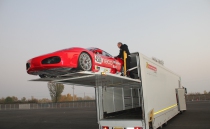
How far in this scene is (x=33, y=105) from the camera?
50.3 m

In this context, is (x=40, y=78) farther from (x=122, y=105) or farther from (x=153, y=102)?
(x=122, y=105)

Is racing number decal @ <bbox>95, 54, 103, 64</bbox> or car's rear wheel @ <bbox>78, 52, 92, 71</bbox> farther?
racing number decal @ <bbox>95, 54, 103, 64</bbox>

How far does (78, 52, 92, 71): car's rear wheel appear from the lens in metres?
4.92

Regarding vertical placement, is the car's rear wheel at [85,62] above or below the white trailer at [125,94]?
above

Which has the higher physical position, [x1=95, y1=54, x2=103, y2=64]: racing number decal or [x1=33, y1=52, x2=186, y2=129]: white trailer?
[x1=95, y1=54, x2=103, y2=64]: racing number decal

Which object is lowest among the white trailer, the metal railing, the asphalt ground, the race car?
the metal railing

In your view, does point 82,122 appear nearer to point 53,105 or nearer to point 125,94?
point 125,94

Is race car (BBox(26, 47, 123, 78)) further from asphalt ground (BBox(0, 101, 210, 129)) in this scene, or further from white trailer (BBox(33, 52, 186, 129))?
asphalt ground (BBox(0, 101, 210, 129))

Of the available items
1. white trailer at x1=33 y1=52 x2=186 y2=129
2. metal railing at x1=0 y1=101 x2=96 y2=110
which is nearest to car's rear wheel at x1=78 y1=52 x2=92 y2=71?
white trailer at x1=33 y1=52 x2=186 y2=129

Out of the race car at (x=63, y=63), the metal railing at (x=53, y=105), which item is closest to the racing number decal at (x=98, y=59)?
the race car at (x=63, y=63)

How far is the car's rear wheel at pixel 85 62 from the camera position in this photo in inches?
194

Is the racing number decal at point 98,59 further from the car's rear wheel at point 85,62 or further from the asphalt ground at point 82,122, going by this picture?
the asphalt ground at point 82,122

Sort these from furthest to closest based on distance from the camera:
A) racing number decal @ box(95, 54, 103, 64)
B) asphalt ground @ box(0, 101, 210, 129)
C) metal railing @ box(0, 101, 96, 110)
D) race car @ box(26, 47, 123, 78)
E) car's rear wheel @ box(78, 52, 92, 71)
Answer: metal railing @ box(0, 101, 96, 110) < asphalt ground @ box(0, 101, 210, 129) < racing number decal @ box(95, 54, 103, 64) < car's rear wheel @ box(78, 52, 92, 71) < race car @ box(26, 47, 123, 78)

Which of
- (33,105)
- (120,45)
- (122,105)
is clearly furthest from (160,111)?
(33,105)
